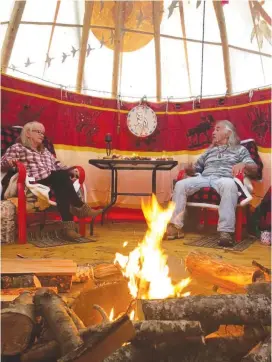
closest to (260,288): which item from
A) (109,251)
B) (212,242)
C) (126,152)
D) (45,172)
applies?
(109,251)

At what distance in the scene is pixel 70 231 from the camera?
3.41 meters

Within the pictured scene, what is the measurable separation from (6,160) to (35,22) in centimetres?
211

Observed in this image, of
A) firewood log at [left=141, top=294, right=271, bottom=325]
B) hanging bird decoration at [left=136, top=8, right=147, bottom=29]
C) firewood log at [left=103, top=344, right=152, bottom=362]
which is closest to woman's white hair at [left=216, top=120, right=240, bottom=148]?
hanging bird decoration at [left=136, top=8, right=147, bottom=29]

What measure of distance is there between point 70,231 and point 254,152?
1.96 meters

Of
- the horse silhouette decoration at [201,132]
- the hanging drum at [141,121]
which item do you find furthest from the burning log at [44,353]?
the hanging drum at [141,121]

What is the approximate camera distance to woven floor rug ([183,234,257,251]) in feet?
10.7

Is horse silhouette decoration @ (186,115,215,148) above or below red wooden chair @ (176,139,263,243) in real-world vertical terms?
above

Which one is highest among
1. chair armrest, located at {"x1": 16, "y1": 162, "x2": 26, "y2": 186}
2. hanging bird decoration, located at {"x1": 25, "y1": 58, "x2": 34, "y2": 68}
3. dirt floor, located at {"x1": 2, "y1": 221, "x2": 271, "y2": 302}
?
hanging bird decoration, located at {"x1": 25, "y1": 58, "x2": 34, "y2": 68}

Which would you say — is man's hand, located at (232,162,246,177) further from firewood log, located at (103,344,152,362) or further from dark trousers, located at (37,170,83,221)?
firewood log, located at (103,344,152,362)

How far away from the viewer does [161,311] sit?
4.18 feet

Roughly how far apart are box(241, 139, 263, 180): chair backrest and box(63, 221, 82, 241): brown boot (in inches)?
71.7

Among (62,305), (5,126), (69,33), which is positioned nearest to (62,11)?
(69,33)

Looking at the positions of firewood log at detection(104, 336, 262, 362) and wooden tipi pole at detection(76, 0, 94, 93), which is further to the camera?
wooden tipi pole at detection(76, 0, 94, 93)

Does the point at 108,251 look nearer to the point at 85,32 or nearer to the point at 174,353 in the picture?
the point at 174,353
